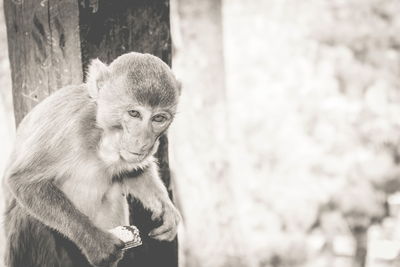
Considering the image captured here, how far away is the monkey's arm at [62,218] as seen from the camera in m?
2.20

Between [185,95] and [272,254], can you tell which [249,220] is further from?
[185,95]

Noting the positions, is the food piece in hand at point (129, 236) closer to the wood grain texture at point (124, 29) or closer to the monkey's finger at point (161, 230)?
the monkey's finger at point (161, 230)

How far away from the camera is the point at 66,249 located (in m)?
2.39

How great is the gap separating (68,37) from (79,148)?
47cm

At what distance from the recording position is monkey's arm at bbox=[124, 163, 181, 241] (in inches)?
103

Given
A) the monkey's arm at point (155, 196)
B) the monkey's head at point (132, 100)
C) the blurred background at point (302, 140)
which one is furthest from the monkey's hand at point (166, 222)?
the blurred background at point (302, 140)

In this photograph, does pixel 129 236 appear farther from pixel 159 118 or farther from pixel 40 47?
pixel 40 47

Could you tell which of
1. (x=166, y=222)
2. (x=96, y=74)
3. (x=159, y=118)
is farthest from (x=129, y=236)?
(x=96, y=74)

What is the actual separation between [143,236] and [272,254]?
189 inches

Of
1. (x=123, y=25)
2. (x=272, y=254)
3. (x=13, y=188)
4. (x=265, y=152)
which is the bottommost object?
(x=272, y=254)

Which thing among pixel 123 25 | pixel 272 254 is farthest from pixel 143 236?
pixel 272 254

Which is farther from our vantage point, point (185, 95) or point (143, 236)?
point (185, 95)

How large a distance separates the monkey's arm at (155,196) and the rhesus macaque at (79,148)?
270 millimetres

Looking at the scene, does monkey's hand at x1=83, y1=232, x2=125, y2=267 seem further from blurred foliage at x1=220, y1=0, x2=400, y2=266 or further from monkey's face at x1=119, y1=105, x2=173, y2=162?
blurred foliage at x1=220, y1=0, x2=400, y2=266
